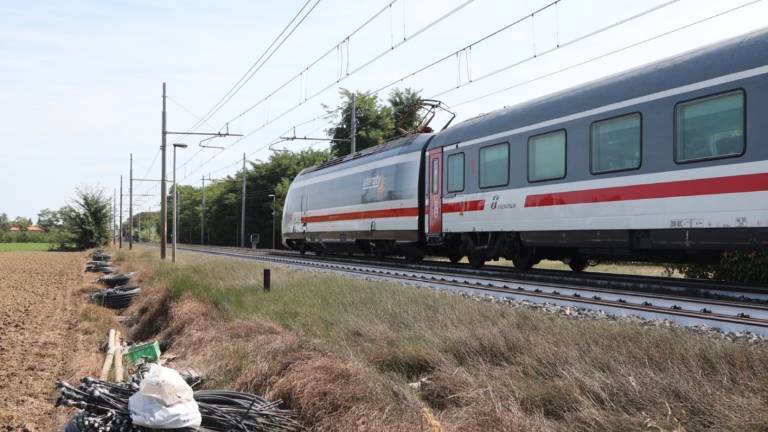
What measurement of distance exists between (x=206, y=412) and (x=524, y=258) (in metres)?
10.3

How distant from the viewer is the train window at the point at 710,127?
354 inches

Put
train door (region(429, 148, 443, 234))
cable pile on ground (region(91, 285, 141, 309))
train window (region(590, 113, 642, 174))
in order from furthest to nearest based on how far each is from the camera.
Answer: cable pile on ground (region(91, 285, 141, 309)) → train door (region(429, 148, 443, 234)) → train window (region(590, 113, 642, 174))

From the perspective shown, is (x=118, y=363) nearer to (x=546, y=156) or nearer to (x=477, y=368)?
(x=477, y=368)

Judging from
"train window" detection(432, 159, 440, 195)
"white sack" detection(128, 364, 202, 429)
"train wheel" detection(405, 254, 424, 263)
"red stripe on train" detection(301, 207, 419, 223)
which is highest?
"train window" detection(432, 159, 440, 195)

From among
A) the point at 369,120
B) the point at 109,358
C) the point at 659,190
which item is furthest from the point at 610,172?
the point at 369,120

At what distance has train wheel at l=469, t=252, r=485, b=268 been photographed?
15787 mm

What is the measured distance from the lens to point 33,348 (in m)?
13.1

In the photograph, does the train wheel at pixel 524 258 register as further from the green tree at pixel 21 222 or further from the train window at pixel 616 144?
the green tree at pixel 21 222

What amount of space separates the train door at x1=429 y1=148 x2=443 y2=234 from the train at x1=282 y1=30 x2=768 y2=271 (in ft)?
0.17

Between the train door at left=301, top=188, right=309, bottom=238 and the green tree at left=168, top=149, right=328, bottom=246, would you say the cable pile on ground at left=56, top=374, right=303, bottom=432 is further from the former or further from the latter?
the green tree at left=168, top=149, right=328, bottom=246

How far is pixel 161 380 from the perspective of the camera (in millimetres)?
5121

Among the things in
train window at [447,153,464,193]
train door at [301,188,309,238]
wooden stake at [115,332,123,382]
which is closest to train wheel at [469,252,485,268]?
train window at [447,153,464,193]

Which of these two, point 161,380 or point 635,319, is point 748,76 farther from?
point 161,380

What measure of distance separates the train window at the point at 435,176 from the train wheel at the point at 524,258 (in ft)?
10.1
